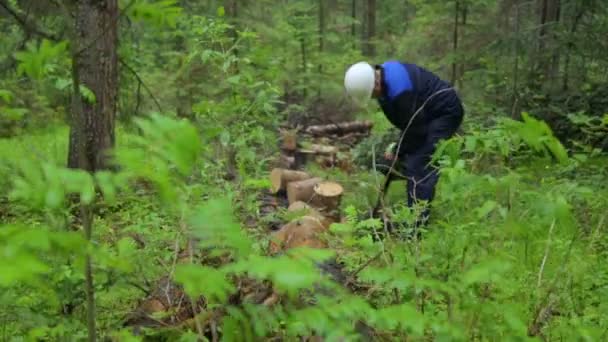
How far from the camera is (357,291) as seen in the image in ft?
11.1

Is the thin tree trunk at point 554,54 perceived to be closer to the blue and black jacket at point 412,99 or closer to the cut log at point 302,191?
the blue and black jacket at point 412,99

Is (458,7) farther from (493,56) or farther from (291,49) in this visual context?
(291,49)

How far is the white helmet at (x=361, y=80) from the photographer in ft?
17.0

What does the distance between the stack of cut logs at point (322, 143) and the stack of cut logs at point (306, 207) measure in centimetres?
249

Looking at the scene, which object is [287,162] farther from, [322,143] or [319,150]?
[322,143]

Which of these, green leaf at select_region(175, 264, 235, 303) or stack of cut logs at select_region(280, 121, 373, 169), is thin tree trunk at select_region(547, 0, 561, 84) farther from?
green leaf at select_region(175, 264, 235, 303)

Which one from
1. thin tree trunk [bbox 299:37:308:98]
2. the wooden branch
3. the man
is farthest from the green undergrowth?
thin tree trunk [bbox 299:37:308:98]

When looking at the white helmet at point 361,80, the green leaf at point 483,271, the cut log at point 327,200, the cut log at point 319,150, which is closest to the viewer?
the green leaf at point 483,271

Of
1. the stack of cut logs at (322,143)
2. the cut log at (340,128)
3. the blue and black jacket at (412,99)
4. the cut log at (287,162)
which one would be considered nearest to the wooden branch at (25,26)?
the blue and black jacket at (412,99)

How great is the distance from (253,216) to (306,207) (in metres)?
1.37

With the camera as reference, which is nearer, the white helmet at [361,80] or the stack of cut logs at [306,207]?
the stack of cut logs at [306,207]

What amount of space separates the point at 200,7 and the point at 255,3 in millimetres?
1508

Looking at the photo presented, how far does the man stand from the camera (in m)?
5.26

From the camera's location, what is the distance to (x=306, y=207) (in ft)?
16.8
